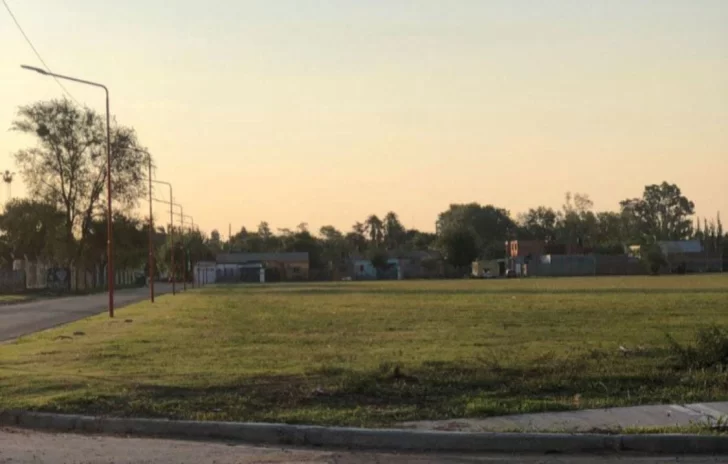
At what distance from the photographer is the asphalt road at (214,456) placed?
9.63 metres

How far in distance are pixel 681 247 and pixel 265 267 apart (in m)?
66.0

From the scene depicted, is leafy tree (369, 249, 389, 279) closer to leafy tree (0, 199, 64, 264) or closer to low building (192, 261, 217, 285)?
low building (192, 261, 217, 285)

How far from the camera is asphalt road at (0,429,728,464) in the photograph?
9.63 metres

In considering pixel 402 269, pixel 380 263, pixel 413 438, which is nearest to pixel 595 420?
pixel 413 438

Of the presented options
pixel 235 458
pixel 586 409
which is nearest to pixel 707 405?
pixel 586 409

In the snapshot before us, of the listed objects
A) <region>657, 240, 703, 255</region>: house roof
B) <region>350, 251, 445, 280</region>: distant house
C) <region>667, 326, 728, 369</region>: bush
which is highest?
<region>657, 240, 703, 255</region>: house roof

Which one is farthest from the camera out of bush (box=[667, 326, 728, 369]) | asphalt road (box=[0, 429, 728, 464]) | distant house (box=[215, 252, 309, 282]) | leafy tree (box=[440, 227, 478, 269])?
leafy tree (box=[440, 227, 478, 269])

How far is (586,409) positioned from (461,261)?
14577cm

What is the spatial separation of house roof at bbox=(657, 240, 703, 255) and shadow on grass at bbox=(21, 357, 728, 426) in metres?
134

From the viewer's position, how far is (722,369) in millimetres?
14688

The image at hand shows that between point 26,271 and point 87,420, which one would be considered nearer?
point 87,420

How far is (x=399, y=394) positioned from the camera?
13078mm

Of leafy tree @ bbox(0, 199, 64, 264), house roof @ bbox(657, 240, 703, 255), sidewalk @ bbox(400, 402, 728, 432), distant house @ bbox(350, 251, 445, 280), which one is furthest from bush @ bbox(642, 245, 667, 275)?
sidewalk @ bbox(400, 402, 728, 432)

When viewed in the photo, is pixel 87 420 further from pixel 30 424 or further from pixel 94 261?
pixel 94 261
